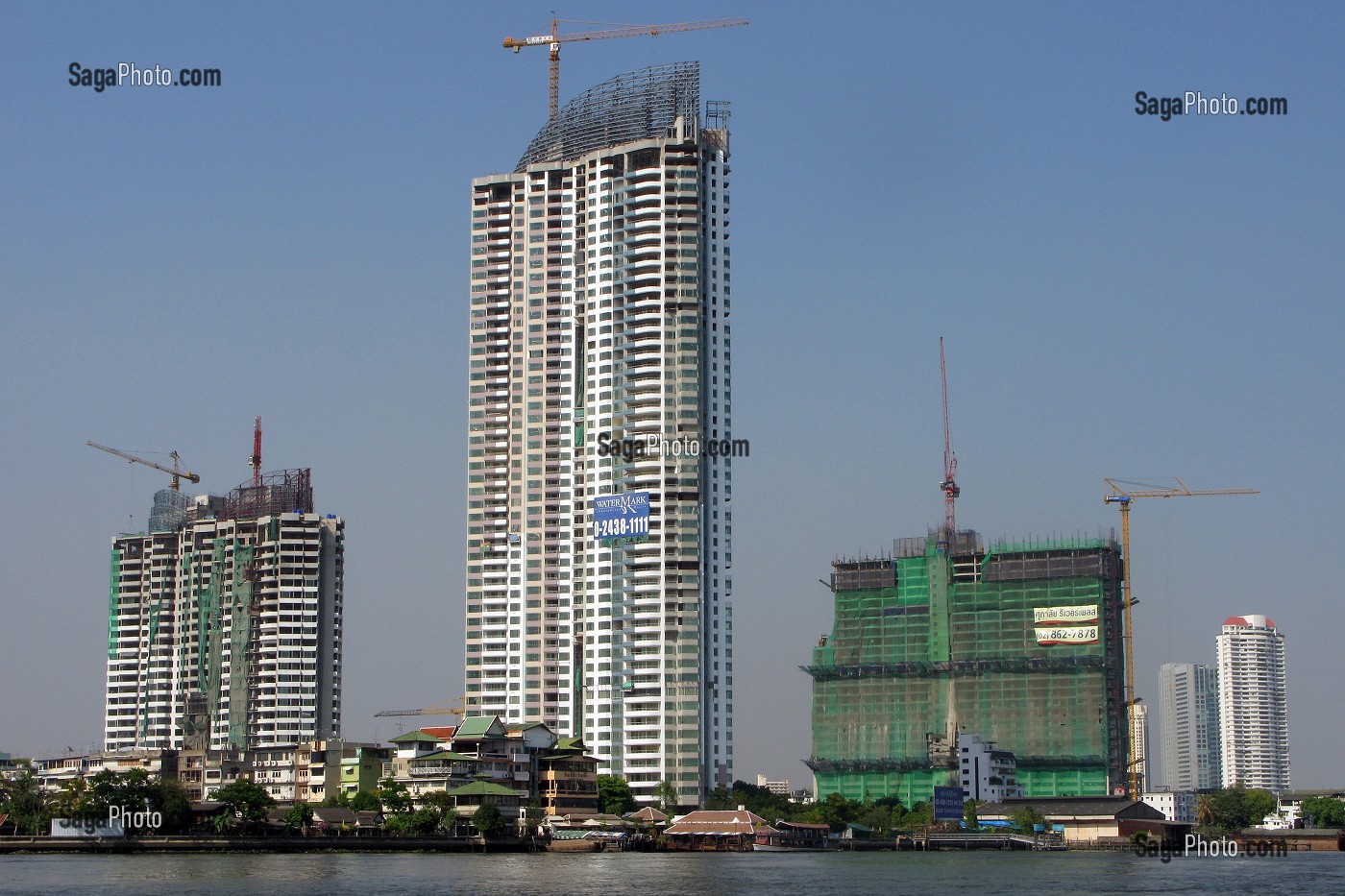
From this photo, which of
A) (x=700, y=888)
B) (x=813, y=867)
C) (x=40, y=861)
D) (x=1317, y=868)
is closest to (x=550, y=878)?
(x=700, y=888)

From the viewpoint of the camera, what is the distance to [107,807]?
635ft

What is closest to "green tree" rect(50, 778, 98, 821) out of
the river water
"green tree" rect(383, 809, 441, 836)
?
the river water

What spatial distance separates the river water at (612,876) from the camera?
5192 inches

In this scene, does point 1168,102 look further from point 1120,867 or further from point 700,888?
point 1120,867

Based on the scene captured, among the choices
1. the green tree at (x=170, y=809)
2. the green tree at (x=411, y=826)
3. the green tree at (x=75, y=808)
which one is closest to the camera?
the green tree at (x=75, y=808)

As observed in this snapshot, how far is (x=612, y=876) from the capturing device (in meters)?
149

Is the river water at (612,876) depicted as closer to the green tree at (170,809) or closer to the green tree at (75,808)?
the green tree at (75,808)

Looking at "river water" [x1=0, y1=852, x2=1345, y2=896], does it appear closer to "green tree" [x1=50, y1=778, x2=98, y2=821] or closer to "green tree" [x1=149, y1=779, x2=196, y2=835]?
"green tree" [x1=50, y1=778, x2=98, y2=821]

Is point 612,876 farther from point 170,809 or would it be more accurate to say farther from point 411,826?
point 170,809

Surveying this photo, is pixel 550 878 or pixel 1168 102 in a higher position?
pixel 1168 102

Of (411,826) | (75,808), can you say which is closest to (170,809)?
(75,808)

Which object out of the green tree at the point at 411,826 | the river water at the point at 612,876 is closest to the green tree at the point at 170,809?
the river water at the point at 612,876

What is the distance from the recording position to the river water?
13188 cm

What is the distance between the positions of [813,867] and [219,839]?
6208cm
